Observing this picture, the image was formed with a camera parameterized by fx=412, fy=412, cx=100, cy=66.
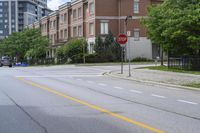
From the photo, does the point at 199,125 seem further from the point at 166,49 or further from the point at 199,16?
the point at 166,49

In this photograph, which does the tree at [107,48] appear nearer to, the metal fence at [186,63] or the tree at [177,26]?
the tree at [177,26]

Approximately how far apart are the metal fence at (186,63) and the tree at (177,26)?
0.58m

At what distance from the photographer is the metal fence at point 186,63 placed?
100 ft

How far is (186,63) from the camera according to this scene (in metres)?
31.7

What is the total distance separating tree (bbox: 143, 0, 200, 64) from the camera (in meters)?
28.9

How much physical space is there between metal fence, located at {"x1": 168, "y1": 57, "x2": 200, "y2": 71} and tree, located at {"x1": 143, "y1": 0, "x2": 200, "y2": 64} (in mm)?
584

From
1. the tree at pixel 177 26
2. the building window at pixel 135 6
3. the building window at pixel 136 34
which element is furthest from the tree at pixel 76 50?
the tree at pixel 177 26

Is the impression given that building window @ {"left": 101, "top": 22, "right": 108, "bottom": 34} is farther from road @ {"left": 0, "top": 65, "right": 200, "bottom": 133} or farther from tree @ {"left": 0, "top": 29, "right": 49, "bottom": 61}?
road @ {"left": 0, "top": 65, "right": 200, "bottom": 133}

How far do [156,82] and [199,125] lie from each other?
1266 centimetres

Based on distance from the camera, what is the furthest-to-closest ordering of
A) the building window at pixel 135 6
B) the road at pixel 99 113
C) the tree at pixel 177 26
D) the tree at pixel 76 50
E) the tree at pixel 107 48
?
1. the building window at pixel 135 6
2. the tree at pixel 76 50
3. the tree at pixel 107 48
4. the tree at pixel 177 26
5. the road at pixel 99 113

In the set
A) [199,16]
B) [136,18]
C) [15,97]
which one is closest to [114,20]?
[136,18]

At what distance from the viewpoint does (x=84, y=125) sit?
937cm

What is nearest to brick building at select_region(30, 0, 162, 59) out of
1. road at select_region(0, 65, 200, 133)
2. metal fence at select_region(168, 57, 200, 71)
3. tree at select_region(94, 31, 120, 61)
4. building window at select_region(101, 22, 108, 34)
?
building window at select_region(101, 22, 108, 34)

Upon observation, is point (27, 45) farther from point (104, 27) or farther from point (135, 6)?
point (135, 6)
